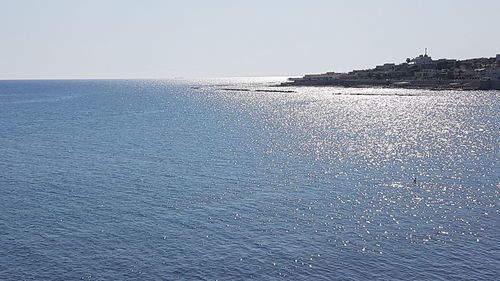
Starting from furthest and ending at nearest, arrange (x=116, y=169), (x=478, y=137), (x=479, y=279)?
(x=478, y=137), (x=116, y=169), (x=479, y=279)

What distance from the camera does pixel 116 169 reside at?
258 feet

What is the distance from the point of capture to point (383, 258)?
42.2m

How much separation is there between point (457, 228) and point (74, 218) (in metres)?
42.2

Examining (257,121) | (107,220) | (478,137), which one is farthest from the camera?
(257,121)

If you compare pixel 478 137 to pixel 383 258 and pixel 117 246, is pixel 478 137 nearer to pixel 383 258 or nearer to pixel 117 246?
pixel 383 258

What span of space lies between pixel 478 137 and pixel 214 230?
3307 inches

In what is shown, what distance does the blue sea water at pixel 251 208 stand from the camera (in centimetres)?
4116

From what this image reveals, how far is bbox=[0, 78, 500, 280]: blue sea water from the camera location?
135ft

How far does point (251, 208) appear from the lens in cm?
5628

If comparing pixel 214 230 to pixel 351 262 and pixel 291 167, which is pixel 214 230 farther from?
pixel 291 167

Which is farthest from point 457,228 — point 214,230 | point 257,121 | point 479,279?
point 257,121

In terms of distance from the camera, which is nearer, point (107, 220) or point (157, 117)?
point (107, 220)

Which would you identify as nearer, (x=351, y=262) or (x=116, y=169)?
(x=351, y=262)

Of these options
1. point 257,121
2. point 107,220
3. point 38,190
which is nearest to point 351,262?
point 107,220
